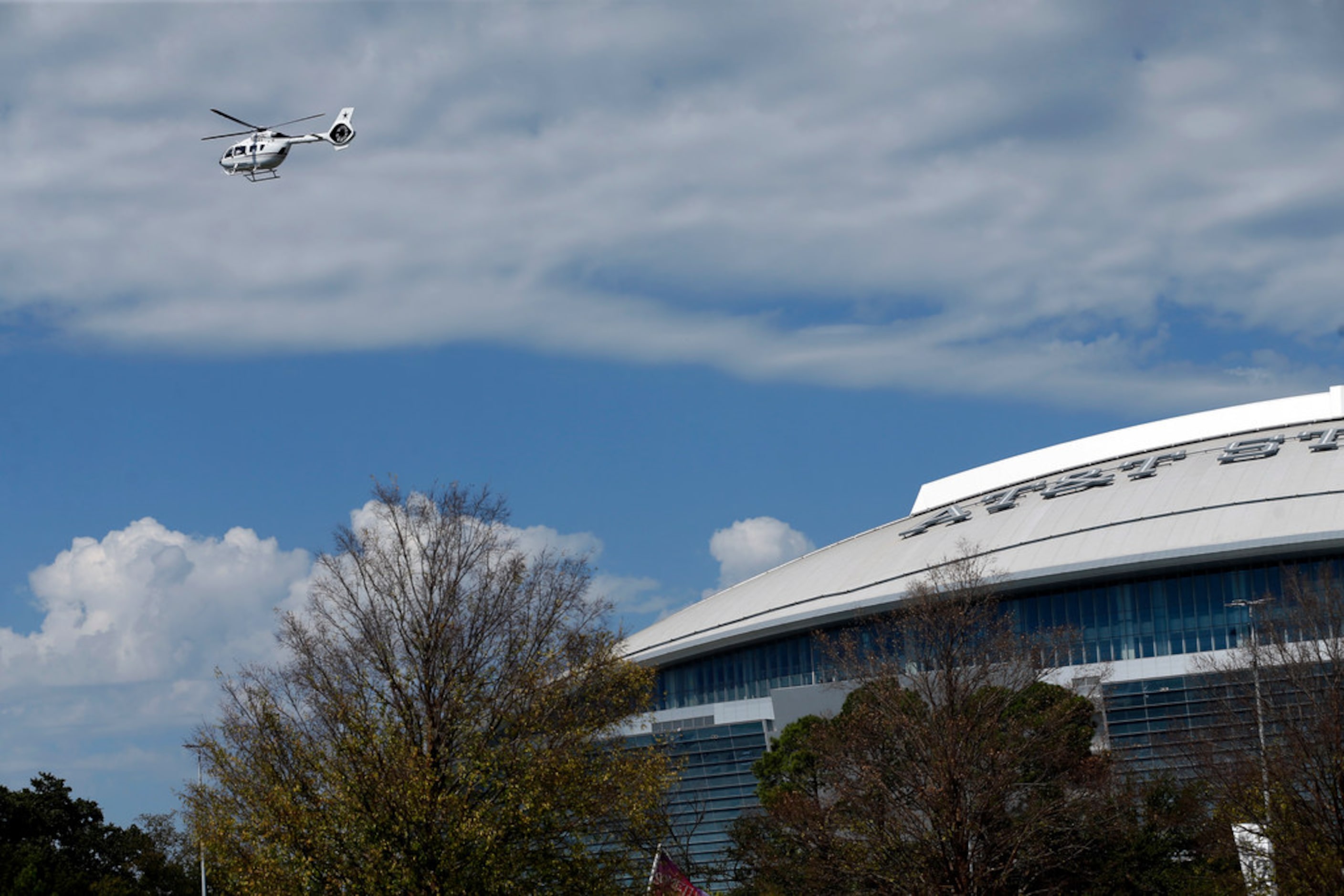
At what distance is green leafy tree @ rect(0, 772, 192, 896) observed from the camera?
6191 centimetres

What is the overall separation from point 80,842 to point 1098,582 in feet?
146

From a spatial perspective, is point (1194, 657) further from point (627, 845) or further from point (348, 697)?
point (348, 697)

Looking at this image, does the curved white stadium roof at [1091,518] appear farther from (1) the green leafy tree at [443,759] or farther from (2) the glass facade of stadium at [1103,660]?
(1) the green leafy tree at [443,759]

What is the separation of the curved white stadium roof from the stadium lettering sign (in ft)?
0.43

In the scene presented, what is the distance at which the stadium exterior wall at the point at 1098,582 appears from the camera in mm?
57438

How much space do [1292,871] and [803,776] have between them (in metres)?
17.1

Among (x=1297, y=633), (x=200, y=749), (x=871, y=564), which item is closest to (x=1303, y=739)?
(x=1297, y=633)

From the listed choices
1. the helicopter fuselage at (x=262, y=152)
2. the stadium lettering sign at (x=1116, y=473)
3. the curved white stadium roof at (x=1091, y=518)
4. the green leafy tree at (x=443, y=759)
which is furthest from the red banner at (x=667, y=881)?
the stadium lettering sign at (x=1116, y=473)

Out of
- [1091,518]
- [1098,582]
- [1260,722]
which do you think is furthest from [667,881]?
[1091,518]

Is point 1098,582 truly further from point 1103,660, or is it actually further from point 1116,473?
point 1116,473

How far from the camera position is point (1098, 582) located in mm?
60875

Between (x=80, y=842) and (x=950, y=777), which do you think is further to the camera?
(x=80, y=842)

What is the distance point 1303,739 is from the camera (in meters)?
33.3

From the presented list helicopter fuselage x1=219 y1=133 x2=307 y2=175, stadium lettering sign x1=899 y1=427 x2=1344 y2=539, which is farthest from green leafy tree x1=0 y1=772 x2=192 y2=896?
stadium lettering sign x1=899 y1=427 x2=1344 y2=539
